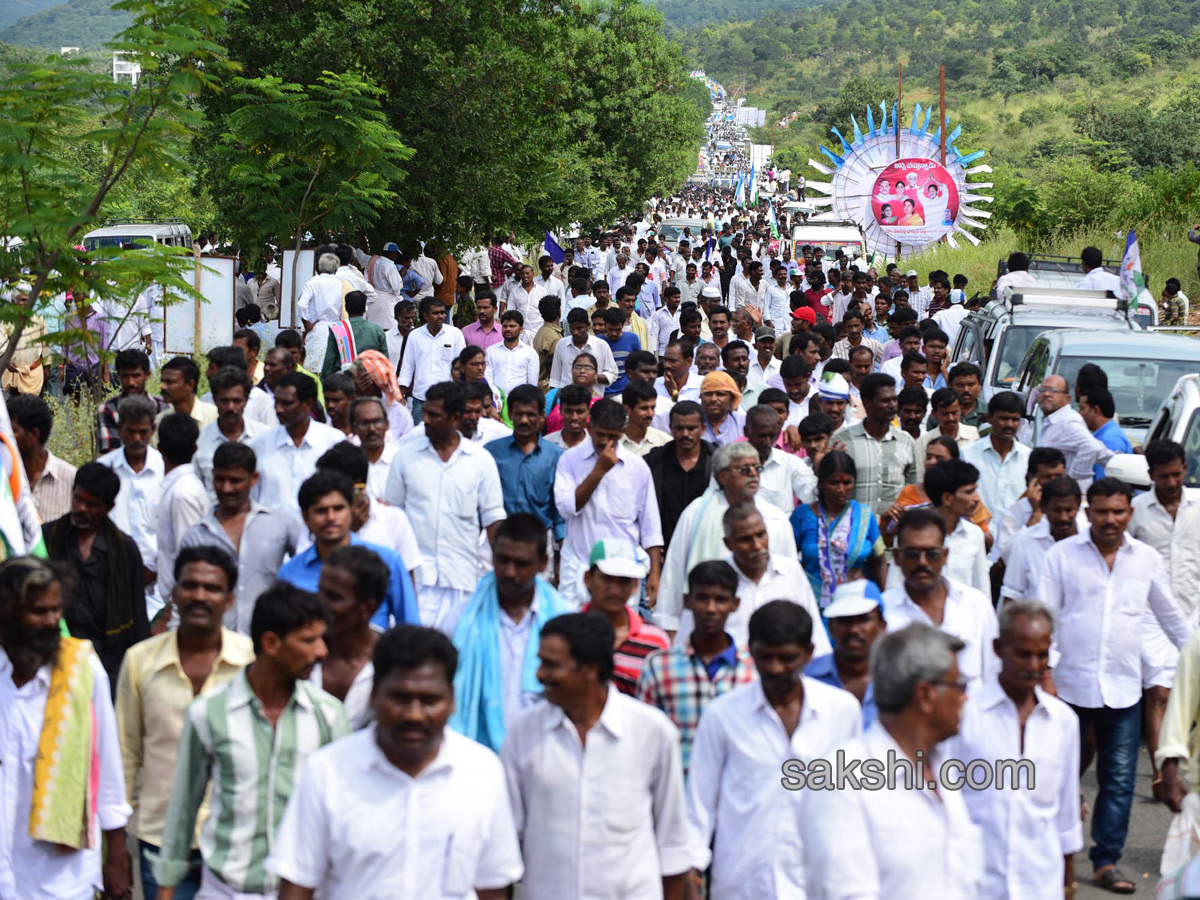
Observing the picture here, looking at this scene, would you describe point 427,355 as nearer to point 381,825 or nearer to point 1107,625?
point 1107,625

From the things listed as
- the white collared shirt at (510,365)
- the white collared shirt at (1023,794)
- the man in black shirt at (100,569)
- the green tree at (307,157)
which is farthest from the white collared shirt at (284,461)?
the green tree at (307,157)

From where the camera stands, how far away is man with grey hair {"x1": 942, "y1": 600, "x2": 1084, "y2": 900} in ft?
16.3

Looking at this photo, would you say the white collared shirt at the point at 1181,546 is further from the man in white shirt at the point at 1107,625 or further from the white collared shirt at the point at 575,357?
the white collared shirt at the point at 575,357

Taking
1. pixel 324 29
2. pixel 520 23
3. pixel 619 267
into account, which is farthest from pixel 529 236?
pixel 324 29

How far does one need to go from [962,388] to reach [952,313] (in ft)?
25.5

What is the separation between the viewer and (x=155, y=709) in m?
5.17

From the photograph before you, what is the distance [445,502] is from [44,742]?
3.03m

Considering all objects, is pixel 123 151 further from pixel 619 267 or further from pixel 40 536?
pixel 619 267

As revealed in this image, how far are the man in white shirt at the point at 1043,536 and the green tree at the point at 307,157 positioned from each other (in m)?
10.1

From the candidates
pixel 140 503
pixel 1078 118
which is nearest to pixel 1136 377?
pixel 140 503

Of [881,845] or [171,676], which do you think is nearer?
[881,845]

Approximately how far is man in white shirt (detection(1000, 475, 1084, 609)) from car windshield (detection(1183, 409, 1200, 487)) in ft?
8.35

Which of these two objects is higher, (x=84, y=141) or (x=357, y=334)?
(x=84, y=141)

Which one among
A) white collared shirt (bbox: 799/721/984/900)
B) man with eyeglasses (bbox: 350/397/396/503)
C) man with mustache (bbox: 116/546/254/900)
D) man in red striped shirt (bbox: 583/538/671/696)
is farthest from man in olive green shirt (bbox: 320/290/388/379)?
white collared shirt (bbox: 799/721/984/900)
